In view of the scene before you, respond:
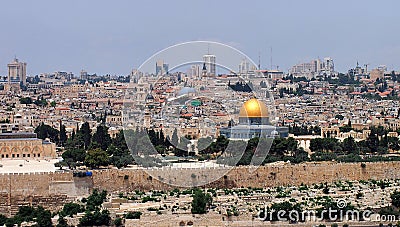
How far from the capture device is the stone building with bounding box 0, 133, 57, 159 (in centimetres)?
3325

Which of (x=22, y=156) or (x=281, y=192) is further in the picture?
(x=22, y=156)

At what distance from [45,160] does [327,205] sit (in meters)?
14.0

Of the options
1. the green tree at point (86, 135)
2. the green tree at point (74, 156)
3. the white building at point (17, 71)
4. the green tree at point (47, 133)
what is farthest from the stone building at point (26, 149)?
the white building at point (17, 71)

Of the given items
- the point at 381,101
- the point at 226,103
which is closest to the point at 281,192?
the point at 226,103

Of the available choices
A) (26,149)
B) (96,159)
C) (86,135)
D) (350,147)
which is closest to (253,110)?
(350,147)

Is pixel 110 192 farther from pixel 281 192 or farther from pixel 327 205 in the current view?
pixel 327 205

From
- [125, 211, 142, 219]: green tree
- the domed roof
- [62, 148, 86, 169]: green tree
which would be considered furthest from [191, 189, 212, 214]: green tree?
the domed roof

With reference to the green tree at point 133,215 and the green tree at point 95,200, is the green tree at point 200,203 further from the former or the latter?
the green tree at point 95,200

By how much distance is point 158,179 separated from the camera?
24703 millimetres

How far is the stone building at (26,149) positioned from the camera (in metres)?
33.2

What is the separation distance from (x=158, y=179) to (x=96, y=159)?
3153 mm

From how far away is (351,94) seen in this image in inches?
2810

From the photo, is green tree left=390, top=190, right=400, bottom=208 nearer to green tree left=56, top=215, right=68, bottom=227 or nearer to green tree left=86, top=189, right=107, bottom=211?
green tree left=86, top=189, right=107, bottom=211

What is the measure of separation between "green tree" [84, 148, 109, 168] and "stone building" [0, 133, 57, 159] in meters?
5.64
